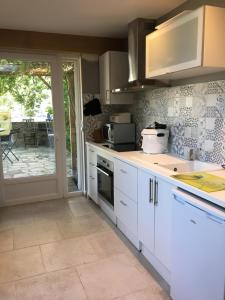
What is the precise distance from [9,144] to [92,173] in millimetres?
1289

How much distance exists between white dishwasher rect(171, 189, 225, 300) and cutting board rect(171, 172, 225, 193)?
0.08m

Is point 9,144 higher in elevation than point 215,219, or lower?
higher

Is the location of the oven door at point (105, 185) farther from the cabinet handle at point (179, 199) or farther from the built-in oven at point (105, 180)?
the cabinet handle at point (179, 199)

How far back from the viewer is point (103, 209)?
11.5 feet

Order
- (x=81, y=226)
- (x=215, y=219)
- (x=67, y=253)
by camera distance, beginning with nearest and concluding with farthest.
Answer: (x=215, y=219)
(x=67, y=253)
(x=81, y=226)

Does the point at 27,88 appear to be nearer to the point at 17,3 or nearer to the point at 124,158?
the point at 17,3

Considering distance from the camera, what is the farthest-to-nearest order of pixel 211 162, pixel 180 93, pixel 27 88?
pixel 27 88, pixel 180 93, pixel 211 162

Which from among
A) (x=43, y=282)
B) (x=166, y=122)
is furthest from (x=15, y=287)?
(x=166, y=122)

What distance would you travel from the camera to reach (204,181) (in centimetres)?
174

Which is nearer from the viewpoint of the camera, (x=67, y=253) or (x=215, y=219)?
(x=215, y=219)

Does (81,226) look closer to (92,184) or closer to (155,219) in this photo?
(92,184)

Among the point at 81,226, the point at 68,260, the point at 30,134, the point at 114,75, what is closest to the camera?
the point at 68,260

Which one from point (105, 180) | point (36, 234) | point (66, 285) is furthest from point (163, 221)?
point (36, 234)

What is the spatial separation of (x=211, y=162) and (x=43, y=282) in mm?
1777
